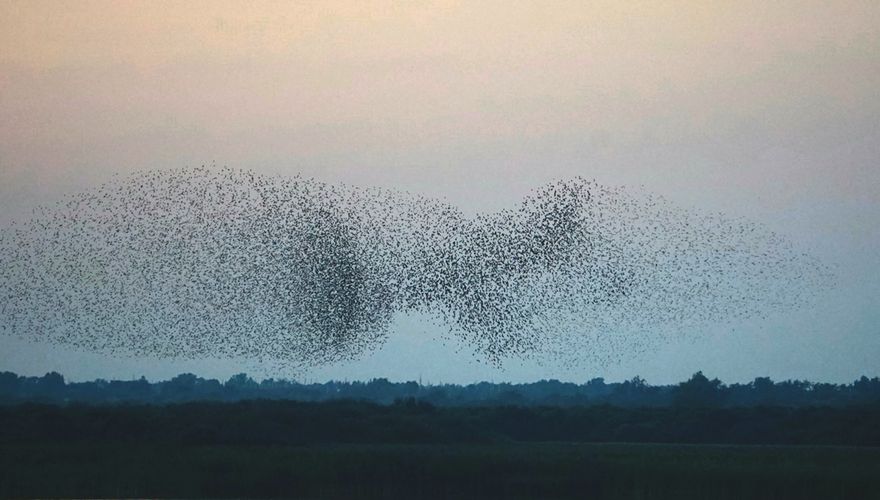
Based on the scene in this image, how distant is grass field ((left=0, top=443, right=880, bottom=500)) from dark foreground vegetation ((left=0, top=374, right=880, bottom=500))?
0.25 ft

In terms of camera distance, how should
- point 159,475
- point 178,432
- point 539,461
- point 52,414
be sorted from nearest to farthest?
point 159,475 < point 539,461 < point 178,432 < point 52,414

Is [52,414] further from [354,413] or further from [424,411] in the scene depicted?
[424,411]

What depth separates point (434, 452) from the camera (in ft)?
178

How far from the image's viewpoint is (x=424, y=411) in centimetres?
7150

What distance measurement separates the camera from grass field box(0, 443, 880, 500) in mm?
44812

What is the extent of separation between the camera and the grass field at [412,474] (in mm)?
44812

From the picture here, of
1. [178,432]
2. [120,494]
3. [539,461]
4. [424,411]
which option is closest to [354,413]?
A: [424,411]

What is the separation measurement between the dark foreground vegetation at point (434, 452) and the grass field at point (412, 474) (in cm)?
7

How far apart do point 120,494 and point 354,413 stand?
2417 cm

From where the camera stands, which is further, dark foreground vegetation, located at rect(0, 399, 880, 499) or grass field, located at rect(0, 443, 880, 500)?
dark foreground vegetation, located at rect(0, 399, 880, 499)

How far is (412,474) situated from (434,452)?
664 cm

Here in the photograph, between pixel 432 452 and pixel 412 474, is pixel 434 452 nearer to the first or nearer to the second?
pixel 432 452

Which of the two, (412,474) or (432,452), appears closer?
(412,474)

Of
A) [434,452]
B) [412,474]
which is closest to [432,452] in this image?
[434,452]
